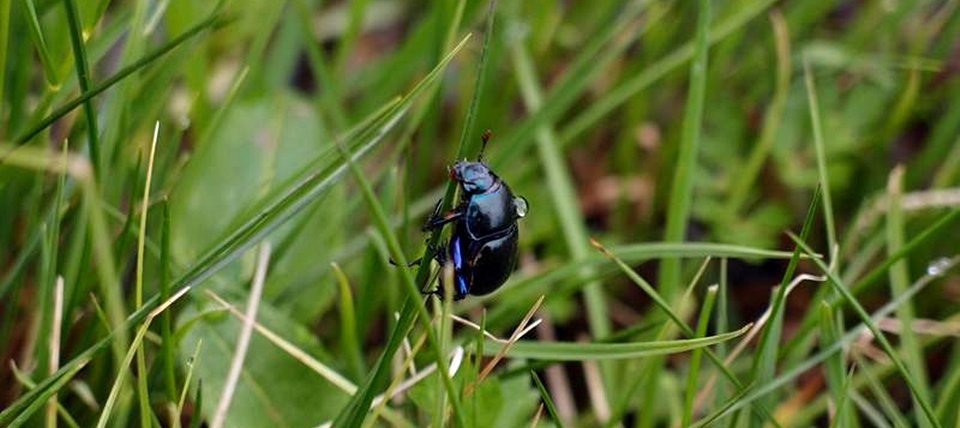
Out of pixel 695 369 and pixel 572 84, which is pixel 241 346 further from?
pixel 572 84

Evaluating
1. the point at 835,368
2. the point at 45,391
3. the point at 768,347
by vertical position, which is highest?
the point at 45,391

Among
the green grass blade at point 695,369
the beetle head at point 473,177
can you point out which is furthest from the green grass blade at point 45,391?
the green grass blade at point 695,369

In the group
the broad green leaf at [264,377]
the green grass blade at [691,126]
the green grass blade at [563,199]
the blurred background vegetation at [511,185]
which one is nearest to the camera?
the blurred background vegetation at [511,185]

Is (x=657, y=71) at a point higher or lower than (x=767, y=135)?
higher

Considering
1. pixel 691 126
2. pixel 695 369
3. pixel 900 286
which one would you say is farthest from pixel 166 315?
pixel 900 286

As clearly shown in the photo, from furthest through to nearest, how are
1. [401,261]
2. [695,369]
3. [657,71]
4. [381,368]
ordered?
[657,71] < [695,369] < [381,368] < [401,261]

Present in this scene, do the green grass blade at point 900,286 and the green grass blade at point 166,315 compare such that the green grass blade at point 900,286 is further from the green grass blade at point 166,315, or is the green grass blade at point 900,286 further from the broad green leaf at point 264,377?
the green grass blade at point 166,315

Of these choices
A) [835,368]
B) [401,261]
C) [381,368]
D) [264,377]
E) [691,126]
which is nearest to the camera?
[401,261]

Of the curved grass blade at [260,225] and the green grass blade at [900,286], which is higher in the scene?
the curved grass blade at [260,225]
